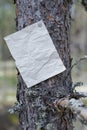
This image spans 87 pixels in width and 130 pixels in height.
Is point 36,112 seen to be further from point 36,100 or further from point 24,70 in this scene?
point 24,70

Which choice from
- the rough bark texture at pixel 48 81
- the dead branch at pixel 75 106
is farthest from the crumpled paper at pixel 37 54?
the dead branch at pixel 75 106

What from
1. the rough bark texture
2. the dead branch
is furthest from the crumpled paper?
the dead branch

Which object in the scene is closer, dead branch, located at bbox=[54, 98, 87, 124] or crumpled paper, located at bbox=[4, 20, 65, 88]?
dead branch, located at bbox=[54, 98, 87, 124]

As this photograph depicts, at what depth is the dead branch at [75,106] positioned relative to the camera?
1.26 m

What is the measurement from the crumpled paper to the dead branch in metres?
0.13

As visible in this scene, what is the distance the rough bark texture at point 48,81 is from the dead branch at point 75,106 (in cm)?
7

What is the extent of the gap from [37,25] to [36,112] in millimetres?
340

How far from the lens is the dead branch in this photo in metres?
1.26

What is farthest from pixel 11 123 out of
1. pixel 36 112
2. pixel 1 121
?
pixel 36 112

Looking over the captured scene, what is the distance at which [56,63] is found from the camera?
159 centimetres

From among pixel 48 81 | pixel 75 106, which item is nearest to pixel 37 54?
pixel 48 81

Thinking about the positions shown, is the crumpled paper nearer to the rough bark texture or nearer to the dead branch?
the rough bark texture

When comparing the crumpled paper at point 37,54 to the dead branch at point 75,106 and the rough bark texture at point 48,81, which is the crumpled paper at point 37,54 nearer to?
the rough bark texture at point 48,81

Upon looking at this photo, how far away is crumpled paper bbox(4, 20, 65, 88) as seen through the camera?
159cm
